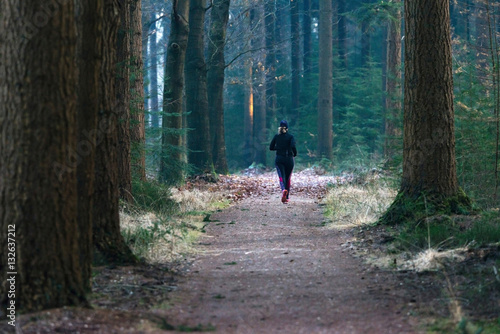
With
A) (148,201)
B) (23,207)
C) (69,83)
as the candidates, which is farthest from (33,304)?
(148,201)

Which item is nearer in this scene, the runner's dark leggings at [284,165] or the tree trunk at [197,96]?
the runner's dark leggings at [284,165]

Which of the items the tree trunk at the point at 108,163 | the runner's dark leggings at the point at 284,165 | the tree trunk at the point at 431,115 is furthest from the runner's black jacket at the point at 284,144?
the tree trunk at the point at 108,163

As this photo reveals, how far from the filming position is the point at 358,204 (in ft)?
46.0

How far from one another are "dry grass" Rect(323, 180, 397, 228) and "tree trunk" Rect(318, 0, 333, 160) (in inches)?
627

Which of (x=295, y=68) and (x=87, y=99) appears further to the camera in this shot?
(x=295, y=68)

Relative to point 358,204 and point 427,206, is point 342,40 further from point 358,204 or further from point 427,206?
point 427,206

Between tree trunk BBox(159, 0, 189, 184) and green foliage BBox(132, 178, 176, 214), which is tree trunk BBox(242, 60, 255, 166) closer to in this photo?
tree trunk BBox(159, 0, 189, 184)

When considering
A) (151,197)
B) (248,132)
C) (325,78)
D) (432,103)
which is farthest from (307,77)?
(432,103)

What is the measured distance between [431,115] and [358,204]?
382 centimetres

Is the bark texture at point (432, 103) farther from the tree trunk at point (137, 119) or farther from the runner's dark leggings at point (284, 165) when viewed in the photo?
the runner's dark leggings at point (284, 165)

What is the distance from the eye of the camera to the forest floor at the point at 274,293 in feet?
18.4

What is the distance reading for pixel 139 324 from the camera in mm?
5555

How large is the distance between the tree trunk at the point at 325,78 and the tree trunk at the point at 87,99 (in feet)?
88.3

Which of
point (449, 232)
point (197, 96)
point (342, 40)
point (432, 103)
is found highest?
point (342, 40)
